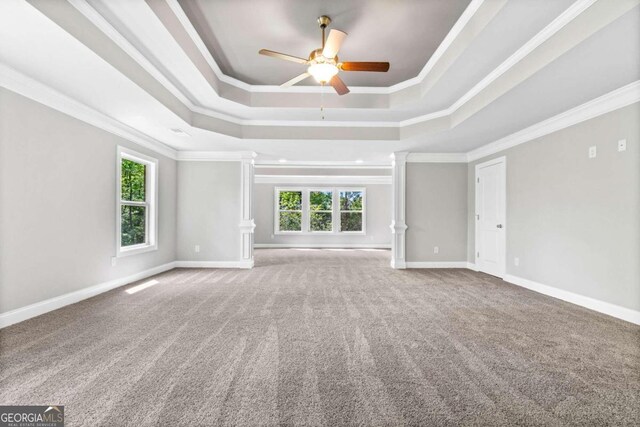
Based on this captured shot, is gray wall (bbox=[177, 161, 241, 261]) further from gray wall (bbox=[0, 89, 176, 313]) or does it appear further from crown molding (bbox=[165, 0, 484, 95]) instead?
crown molding (bbox=[165, 0, 484, 95])

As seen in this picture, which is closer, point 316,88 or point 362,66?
point 362,66

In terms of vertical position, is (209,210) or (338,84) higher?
(338,84)

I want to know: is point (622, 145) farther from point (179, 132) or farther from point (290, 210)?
point (290, 210)

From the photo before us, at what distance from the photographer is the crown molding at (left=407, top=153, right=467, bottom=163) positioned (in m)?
5.98

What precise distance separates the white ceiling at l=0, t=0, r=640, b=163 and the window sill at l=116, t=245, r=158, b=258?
1.81 metres

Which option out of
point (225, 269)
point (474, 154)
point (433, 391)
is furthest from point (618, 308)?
point (225, 269)

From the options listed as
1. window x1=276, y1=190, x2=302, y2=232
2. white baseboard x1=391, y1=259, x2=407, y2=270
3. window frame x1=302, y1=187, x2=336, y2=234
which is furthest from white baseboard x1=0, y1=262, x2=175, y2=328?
window frame x1=302, y1=187, x2=336, y2=234

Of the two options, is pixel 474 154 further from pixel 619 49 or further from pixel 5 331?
pixel 5 331

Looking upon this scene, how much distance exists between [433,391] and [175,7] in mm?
3528

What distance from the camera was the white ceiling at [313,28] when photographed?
258 centimetres

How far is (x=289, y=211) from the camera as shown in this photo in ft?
33.3

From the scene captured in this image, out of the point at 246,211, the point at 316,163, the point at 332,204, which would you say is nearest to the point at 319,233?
the point at 332,204

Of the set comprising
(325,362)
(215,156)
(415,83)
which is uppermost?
(415,83)

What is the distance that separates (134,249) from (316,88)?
3.73 m
